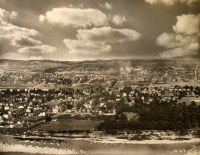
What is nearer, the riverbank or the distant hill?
the riverbank

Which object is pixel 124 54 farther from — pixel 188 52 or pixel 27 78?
pixel 27 78

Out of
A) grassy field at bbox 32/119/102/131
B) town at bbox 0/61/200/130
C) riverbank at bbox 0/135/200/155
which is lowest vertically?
riverbank at bbox 0/135/200/155

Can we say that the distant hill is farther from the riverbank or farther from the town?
the riverbank

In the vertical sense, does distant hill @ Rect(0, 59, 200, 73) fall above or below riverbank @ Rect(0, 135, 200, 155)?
above

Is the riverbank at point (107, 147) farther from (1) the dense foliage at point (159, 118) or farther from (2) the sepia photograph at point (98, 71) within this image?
(1) the dense foliage at point (159, 118)

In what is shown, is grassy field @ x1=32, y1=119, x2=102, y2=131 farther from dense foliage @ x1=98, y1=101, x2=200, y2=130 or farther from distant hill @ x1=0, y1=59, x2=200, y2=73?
distant hill @ x1=0, y1=59, x2=200, y2=73

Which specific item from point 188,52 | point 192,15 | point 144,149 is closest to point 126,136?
point 144,149

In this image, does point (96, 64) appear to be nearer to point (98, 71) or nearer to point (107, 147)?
point (98, 71)

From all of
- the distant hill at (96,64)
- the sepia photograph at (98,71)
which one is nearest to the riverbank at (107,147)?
the sepia photograph at (98,71)

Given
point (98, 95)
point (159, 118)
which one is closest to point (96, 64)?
point (98, 95)

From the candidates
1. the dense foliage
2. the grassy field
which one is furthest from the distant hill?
the grassy field
